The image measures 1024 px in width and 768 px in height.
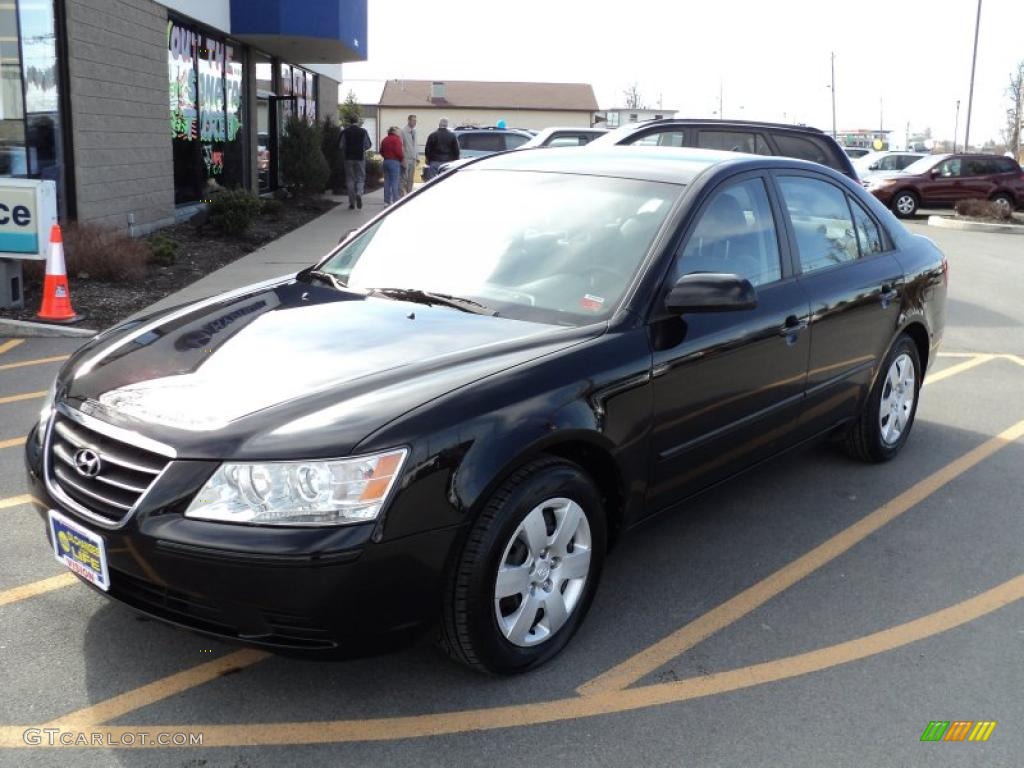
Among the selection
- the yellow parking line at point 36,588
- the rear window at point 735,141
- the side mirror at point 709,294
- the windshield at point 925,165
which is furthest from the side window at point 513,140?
the yellow parking line at point 36,588

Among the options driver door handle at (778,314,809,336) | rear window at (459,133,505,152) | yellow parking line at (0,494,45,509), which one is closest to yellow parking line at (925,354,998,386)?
driver door handle at (778,314,809,336)

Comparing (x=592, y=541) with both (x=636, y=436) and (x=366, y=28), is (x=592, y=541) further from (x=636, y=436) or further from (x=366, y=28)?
(x=366, y=28)

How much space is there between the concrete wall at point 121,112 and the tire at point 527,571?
10533 millimetres

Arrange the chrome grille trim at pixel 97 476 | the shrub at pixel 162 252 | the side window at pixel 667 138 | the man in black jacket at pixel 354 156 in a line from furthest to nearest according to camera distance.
Answer: the man in black jacket at pixel 354 156 < the shrub at pixel 162 252 < the side window at pixel 667 138 < the chrome grille trim at pixel 97 476

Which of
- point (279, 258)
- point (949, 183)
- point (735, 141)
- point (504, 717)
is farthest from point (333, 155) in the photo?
point (504, 717)

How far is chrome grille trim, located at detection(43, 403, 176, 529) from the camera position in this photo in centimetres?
294

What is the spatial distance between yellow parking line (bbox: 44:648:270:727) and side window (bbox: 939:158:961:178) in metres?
26.2

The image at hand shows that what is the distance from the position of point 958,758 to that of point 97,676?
270 centimetres

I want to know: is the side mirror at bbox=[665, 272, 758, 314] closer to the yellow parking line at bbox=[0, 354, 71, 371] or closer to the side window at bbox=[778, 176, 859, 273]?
the side window at bbox=[778, 176, 859, 273]

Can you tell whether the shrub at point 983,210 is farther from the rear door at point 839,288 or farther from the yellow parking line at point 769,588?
the rear door at point 839,288

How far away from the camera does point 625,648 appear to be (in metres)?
3.66

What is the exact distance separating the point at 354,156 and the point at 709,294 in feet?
58.8

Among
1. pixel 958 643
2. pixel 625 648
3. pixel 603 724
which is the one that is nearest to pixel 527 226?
pixel 625 648

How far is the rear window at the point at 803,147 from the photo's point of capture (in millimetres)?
9969
